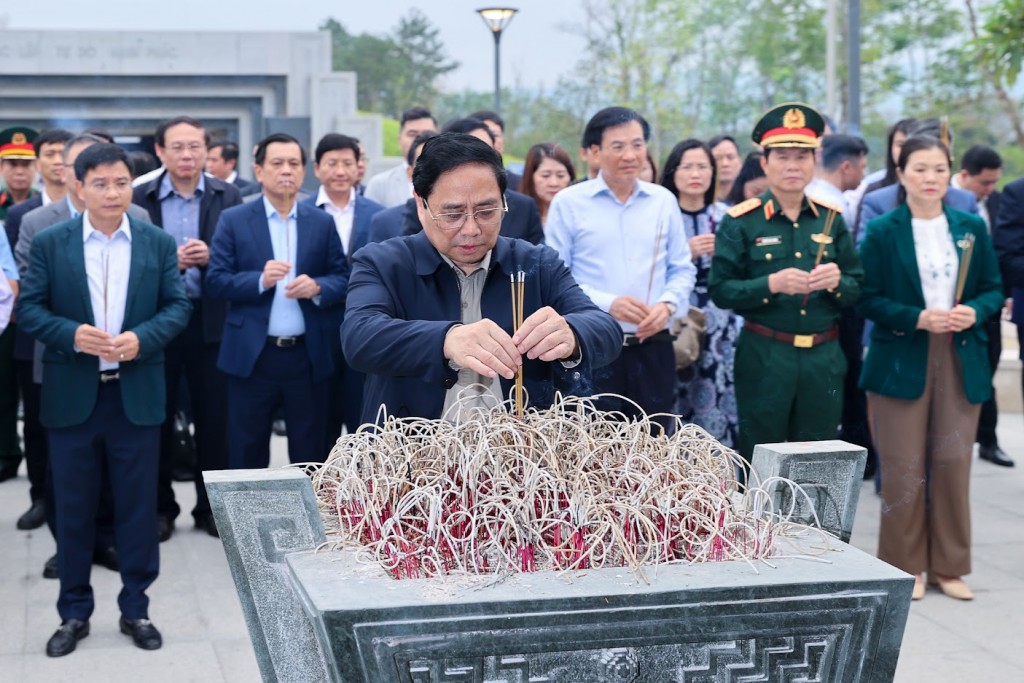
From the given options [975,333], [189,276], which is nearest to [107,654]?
[189,276]

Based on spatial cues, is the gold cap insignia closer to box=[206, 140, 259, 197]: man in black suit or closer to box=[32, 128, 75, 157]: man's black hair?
box=[32, 128, 75, 157]: man's black hair

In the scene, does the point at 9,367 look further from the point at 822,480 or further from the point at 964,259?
the point at 822,480

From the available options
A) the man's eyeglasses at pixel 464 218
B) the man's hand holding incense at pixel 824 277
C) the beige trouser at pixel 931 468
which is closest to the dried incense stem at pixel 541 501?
the man's eyeglasses at pixel 464 218

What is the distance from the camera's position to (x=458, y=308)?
2.92m

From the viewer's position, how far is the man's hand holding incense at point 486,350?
7.86 ft

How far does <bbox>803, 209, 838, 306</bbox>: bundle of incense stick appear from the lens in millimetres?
5004

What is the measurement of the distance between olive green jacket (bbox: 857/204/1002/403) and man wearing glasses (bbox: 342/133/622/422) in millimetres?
2333

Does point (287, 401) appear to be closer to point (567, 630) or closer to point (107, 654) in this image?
point (107, 654)

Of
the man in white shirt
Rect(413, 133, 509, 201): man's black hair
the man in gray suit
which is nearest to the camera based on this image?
Rect(413, 133, 509, 201): man's black hair

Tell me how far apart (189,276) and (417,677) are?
440 cm

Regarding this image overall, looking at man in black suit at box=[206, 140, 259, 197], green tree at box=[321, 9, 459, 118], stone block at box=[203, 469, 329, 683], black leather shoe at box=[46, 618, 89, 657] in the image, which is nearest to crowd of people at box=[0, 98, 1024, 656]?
black leather shoe at box=[46, 618, 89, 657]

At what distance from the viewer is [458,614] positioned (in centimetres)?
189

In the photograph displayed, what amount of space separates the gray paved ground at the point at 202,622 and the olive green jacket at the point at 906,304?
0.83 m

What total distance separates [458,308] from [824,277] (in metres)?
2.38
